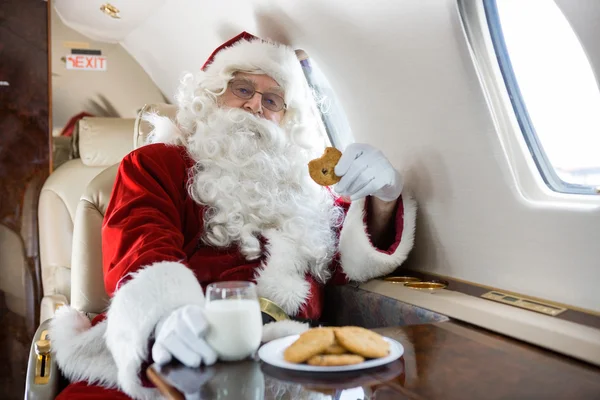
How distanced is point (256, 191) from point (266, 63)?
47cm

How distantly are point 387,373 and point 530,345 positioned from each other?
15.4 inches

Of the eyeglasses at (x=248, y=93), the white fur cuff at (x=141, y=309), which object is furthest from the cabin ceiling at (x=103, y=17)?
the white fur cuff at (x=141, y=309)

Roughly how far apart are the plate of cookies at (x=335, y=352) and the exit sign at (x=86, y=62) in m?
2.42

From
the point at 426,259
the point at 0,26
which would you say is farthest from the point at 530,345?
the point at 0,26

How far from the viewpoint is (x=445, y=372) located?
104 cm

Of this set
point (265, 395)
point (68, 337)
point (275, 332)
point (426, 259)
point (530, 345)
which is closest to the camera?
point (265, 395)

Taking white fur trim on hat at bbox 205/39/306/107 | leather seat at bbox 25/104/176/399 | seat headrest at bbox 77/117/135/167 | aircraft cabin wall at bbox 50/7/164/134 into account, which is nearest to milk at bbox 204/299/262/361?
leather seat at bbox 25/104/176/399

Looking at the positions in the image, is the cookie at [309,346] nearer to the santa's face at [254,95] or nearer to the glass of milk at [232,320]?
the glass of milk at [232,320]

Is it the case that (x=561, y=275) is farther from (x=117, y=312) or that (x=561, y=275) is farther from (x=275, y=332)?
(x=117, y=312)

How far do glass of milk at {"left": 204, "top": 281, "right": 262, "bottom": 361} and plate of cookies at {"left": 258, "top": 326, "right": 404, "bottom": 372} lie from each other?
4 cm

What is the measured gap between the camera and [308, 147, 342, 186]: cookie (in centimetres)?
180

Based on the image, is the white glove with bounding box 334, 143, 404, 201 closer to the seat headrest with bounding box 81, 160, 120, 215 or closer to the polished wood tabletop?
the polished wood tabletop

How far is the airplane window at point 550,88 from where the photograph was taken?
1382mm

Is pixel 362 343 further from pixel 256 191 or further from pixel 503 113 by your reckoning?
pixel 256 191
